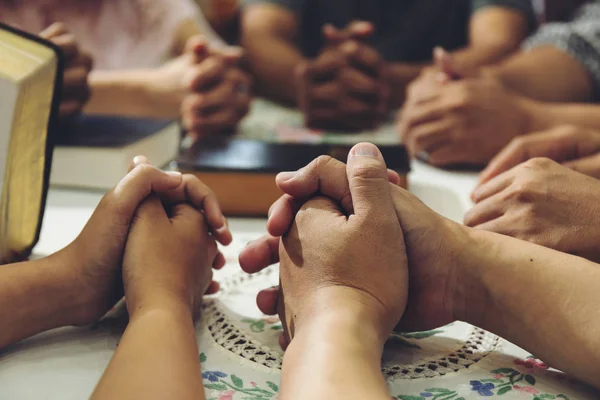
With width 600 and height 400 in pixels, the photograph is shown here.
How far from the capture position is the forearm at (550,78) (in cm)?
117


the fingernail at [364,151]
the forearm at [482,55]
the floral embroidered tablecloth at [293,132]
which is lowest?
the floral embroidered tablecloth at [293,132]

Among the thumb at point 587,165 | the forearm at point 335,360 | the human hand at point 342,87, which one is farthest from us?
the human hand at point 342,87

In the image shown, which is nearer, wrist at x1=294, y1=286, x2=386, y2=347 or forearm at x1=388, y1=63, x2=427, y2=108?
wrist at x1=294, y1=286, x2=386, y2=347

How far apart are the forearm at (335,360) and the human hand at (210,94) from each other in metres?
0.66

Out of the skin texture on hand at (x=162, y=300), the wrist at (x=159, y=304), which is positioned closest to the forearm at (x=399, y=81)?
the skin texture on hand at (x=162, y=300)

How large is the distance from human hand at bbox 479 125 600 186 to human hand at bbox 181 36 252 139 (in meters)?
0.50

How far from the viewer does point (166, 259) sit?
53 cm

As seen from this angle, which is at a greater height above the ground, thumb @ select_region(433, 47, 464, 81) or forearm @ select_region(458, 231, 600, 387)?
thumb @ select_region(433, 47, 464, 81)

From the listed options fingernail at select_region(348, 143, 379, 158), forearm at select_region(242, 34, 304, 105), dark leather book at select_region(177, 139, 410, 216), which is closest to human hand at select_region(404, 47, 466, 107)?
dark leather book at select_region(177, 139, 410, 216)

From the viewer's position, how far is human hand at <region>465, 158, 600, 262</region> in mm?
570

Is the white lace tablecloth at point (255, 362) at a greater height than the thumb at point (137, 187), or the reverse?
the thumb at point (137, 187)

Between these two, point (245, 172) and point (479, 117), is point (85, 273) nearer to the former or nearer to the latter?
point (245, 172)

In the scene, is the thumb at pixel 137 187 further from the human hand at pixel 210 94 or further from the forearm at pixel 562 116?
the forearm at pixel 562 116

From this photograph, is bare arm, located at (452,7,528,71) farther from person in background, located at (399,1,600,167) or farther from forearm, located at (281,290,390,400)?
forearm, located at (281,290,390,400)
